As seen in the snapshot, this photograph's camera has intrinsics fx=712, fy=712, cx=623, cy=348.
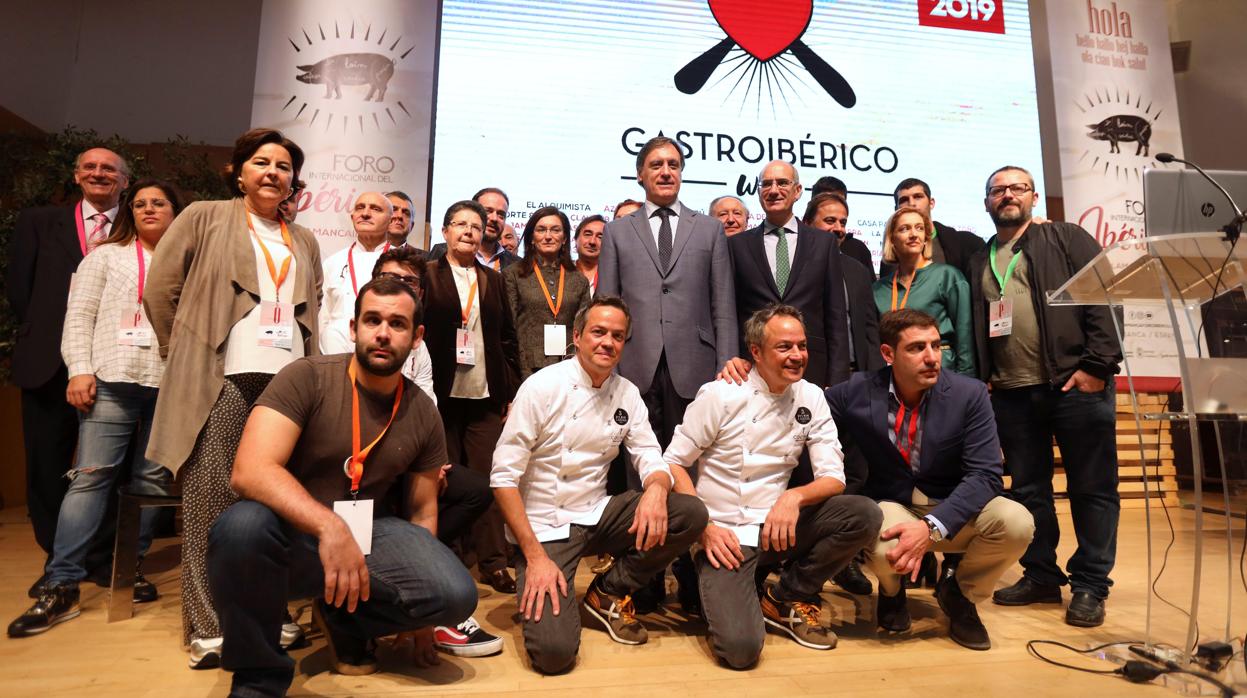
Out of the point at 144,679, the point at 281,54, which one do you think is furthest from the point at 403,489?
the point at 281,54

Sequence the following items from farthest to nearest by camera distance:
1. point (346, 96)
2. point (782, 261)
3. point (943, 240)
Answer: point (346, 96), point (943, 240), point (782, 261)

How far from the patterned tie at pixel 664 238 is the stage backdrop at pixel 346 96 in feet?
7.69

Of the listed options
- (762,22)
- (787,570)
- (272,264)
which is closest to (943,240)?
(787,570)

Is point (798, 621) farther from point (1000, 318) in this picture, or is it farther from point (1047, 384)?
point (1000, 318)

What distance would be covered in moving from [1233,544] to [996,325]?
1.09 m

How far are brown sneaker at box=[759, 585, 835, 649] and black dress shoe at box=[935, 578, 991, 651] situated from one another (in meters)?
0.40

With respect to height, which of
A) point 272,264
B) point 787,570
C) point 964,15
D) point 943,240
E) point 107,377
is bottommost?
point 787,570

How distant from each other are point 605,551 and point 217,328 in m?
1.38

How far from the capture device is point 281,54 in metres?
4.63

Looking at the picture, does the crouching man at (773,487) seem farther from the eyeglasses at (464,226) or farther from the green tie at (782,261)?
the eyeglasses at (464,226)

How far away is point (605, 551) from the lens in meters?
2.35

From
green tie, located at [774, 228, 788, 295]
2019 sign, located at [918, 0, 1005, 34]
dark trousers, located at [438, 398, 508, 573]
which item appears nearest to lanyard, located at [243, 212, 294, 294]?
dark trousers, located at [438, 398, 508, 573]

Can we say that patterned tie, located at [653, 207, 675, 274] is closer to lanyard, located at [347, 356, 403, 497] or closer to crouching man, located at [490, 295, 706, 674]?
crouching man, located at [490, 295, 706, 674]

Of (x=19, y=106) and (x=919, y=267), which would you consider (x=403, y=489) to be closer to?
(x=919, y=267)
